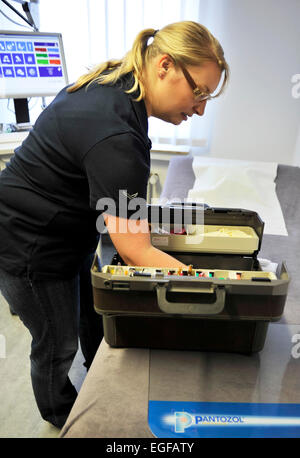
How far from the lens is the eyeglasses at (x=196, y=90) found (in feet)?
2.62

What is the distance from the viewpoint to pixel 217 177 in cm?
195

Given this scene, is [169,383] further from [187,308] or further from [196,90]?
[196,90]

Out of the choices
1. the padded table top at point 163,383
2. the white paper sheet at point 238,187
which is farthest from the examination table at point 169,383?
the white paper sheet at point 238,187

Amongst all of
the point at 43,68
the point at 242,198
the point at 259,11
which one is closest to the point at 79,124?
the point at 242,198

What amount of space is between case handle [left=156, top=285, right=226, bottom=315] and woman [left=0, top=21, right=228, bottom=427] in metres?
0.14

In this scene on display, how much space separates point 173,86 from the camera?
2.69 ft

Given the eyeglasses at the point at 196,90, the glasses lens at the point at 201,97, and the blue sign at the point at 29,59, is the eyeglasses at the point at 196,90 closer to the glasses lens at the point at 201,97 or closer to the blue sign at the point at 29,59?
the glasses lens at the point at 201,97

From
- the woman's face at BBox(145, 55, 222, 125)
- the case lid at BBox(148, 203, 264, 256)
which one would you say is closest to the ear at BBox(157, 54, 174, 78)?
the woman's face at BBox(145, 55, 222, 125)

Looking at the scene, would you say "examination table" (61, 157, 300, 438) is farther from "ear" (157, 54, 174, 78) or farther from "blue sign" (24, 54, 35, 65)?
"blue sign" (24, 54, 35, 65)

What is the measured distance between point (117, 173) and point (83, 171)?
0.14m

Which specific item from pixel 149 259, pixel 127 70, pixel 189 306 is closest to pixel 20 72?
pixel 127 70

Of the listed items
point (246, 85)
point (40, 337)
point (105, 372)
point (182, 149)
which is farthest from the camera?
point (182, 149)
